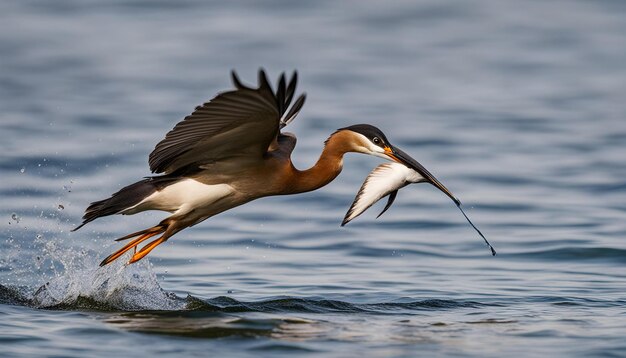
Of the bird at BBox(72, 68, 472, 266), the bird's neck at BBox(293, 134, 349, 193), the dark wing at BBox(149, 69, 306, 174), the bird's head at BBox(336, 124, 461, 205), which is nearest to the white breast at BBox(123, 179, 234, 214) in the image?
the bird at BBox(72, 68, 472, 266)

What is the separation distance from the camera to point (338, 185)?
1362cm

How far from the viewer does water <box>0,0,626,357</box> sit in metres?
7.92

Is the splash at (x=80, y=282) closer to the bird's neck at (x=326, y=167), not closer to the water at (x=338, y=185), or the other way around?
the water at (x=338, y=185)

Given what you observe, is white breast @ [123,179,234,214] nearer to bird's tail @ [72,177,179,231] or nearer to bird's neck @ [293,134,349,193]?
bird's tail @ [72,177,179,231]

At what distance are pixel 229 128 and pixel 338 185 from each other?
19.9 feet

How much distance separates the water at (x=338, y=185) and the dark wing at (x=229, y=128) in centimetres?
98

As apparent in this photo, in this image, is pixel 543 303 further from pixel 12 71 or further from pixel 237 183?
pixel 12 71

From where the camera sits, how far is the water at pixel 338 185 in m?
7.92

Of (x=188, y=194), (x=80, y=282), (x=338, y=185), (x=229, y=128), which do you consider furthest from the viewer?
(x=338, y=185)

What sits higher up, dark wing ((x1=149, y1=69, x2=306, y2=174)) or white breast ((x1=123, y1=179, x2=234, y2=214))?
dark wing ((x1=149, y1=69, x2=306, y2=174))

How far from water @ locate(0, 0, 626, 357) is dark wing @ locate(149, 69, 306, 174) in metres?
0.98

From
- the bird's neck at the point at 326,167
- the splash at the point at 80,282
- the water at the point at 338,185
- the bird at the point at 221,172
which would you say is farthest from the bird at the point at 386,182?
the splash at the point at 80,282

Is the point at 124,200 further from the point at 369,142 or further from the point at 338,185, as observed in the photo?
the point at 338,185

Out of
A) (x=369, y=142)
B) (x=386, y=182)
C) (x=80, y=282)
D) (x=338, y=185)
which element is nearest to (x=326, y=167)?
(x=369, y=142)
